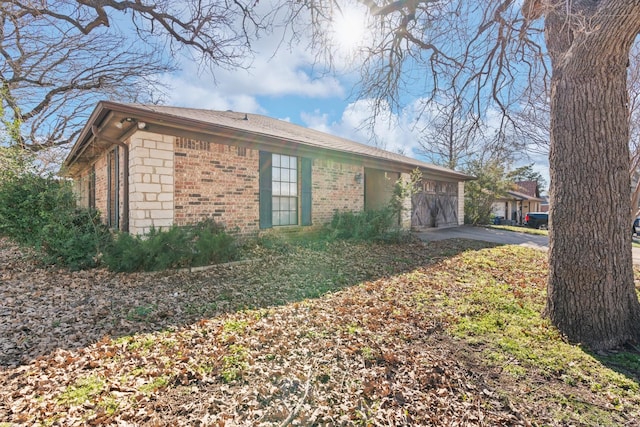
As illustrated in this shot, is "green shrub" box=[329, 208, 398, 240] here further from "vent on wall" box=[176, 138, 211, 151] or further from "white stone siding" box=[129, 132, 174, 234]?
"white stone siding" box=[129, 132, 174, 234]

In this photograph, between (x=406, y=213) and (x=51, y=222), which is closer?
(x=51, y=222)

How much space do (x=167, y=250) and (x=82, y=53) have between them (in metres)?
11.3

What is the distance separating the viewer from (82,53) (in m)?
11.7

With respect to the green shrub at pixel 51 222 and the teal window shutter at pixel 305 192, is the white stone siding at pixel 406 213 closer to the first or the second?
the teal window shutter at pixel 305 192

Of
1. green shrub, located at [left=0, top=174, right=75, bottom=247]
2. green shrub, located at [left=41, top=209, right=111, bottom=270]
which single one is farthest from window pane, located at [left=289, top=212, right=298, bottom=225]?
green shrub, located at [left=0, top=174, right=75, bottom=247]

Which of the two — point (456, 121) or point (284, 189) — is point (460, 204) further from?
point (284, 189)

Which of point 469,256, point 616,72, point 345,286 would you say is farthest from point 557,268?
point 469,256

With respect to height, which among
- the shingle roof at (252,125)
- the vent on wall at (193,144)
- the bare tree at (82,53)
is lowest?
the vent on wall at (193,144)

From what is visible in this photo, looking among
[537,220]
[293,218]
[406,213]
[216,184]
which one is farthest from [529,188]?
[216,184]

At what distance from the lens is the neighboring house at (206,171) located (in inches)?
231

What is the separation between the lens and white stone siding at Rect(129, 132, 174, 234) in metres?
5.78

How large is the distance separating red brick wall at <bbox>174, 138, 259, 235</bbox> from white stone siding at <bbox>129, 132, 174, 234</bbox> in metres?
0.16

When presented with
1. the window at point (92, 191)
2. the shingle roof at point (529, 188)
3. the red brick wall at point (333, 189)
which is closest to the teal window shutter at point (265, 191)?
the red brick wall at point (333, 189)

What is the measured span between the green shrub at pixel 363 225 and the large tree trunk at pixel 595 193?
5684mm
